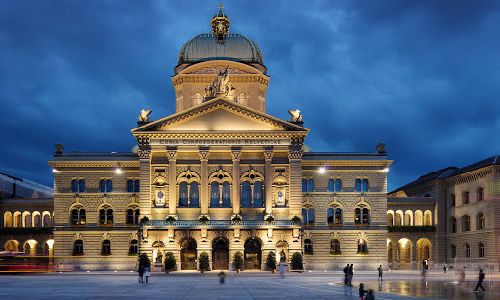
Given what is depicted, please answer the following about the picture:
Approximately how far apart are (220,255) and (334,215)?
1795 cm

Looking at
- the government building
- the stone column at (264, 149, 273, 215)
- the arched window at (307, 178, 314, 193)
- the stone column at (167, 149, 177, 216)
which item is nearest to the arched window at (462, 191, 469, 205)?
the government building

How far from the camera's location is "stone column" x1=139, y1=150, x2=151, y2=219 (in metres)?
96.1

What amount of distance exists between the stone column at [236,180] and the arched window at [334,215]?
14455 mm

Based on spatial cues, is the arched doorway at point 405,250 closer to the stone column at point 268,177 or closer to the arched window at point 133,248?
the stone column at point 268,177

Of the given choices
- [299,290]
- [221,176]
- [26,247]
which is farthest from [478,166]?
[26,247]

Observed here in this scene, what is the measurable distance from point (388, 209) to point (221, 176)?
28524 millimetres

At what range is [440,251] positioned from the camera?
111062mm

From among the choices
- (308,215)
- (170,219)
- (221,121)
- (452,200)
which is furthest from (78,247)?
(452,200)

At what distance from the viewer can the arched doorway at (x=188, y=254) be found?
313ft

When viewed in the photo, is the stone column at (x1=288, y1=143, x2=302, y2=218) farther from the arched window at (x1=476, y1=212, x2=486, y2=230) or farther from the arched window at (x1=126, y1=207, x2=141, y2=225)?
the arched window at (x1=476, y1=212, x2=486, y2=230)

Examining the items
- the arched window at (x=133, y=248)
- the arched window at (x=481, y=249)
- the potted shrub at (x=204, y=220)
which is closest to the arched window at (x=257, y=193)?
the potted shrub at (x=204, y=220)

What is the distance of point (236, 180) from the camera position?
318 feet

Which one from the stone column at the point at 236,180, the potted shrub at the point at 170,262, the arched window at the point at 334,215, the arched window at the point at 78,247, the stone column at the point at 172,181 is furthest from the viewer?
the arched window at the point at 334,215

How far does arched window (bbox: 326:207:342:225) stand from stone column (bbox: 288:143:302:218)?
825 cm
